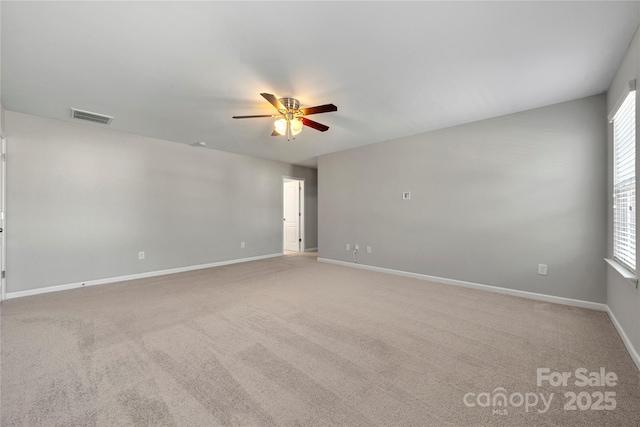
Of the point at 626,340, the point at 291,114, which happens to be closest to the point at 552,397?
the point at 626,340

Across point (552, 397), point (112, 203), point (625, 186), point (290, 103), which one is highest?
point (290, 103)

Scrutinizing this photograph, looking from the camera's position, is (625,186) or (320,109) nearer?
(625,186)

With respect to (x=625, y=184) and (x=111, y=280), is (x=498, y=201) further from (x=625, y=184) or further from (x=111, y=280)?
(x=111, y=280)

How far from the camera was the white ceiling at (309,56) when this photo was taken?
5.72 ft

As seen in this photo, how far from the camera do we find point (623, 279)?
2.36 metres

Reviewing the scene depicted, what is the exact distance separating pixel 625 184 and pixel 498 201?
1.31 meters

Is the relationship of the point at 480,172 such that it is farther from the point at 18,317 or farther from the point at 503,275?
the point at 18,317

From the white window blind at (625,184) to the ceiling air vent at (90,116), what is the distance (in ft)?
18.4

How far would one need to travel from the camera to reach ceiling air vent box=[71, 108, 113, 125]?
3398 millimetres

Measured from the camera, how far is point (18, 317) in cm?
275

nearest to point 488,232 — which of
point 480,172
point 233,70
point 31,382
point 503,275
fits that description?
point 503,275

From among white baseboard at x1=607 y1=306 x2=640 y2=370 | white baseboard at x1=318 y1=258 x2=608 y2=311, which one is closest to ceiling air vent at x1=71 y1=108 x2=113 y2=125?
white baseboard at x1=318 y1=258 x2=608 y2=311

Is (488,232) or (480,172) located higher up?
(480,172)

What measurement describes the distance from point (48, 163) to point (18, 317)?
2.11 meters
